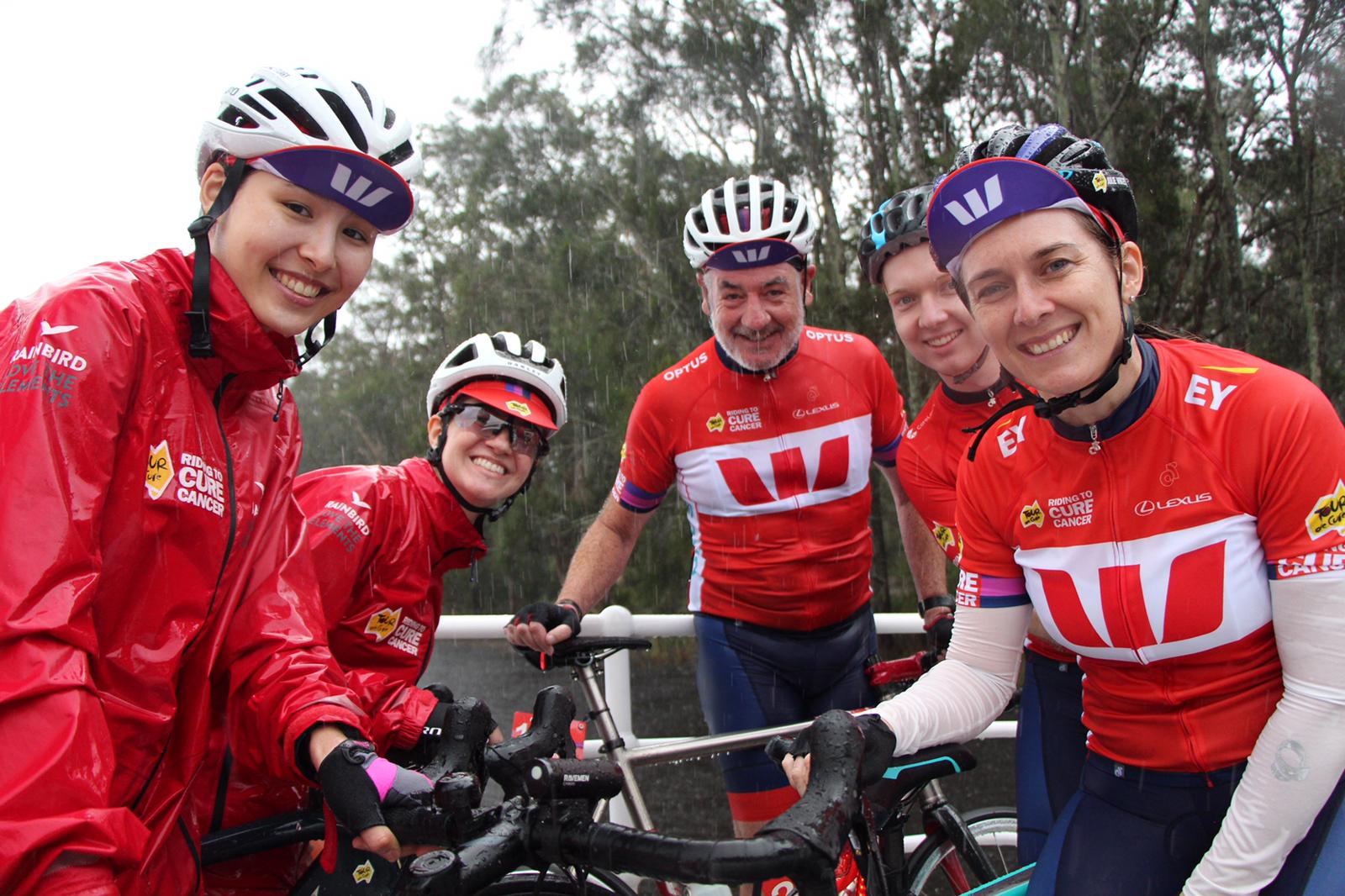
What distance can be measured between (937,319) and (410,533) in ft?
5.65

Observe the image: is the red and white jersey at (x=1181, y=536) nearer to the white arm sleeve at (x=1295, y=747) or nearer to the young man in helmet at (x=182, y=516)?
the white arm sleeve at (x=1295, y=747)

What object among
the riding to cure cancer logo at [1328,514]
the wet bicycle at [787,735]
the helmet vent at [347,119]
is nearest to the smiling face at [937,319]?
the wet bicycle at [787,735]

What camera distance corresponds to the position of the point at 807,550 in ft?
12.0

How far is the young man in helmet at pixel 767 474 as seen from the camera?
365cm

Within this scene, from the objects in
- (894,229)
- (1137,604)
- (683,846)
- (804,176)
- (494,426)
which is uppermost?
(804,176)

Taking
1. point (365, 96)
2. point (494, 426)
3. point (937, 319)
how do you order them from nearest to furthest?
1. point (365, 96)
2. point (937, 319)
3. point (494, 426)

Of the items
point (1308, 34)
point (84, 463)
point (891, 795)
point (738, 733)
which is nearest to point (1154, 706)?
point (891, 795)

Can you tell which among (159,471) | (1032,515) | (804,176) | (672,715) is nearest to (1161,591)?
(1032,515)

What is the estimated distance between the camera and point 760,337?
366cm

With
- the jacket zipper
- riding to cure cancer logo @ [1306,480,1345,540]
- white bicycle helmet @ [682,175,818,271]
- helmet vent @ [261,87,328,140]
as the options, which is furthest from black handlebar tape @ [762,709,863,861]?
white bicycle helmet @ [682,175,818,271]

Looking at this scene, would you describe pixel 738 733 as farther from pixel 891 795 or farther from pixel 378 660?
pixel 378 660

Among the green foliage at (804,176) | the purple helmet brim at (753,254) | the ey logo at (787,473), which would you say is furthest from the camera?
the green foliage at (804,176)

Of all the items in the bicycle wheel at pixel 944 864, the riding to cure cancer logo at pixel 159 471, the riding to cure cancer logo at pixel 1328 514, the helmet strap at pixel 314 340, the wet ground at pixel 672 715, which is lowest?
the wet ground at pixel 672 715

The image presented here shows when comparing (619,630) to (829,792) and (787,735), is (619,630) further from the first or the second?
(829,792)
